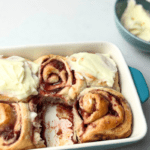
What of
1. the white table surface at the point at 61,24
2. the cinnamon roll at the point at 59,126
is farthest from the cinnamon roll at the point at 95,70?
the white table surface at the point at 61,24

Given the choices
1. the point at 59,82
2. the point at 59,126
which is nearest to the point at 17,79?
the point at 59,82

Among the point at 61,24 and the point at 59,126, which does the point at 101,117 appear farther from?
the point at 61,24

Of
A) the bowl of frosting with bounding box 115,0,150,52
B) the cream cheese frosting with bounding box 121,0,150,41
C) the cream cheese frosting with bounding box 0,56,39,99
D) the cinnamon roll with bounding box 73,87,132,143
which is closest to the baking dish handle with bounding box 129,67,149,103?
the cinnamon roll with bounding box 73,87,132,143

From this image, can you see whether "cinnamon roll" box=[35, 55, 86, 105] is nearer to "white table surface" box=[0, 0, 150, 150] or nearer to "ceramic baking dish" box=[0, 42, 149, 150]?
"ceramic baking dish" box=[0, 42, 149, 150]

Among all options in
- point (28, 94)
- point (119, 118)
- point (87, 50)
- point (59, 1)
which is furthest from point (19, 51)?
point (59, 1)

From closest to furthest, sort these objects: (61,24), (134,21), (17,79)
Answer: (17,79), (134,21), (61,24)

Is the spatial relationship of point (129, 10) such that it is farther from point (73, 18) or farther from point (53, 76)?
point (53, 76)
